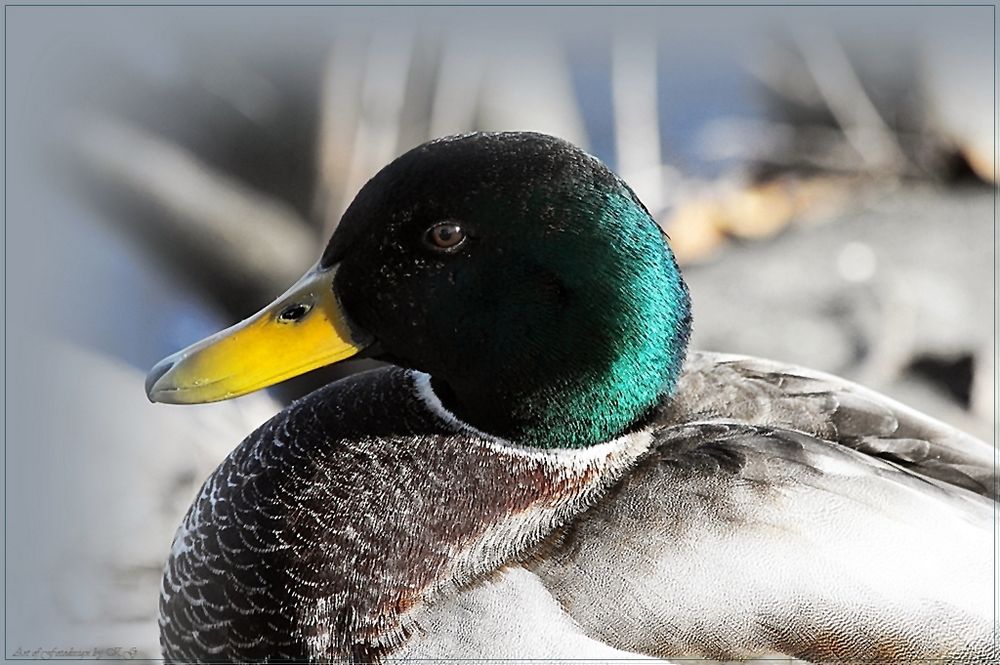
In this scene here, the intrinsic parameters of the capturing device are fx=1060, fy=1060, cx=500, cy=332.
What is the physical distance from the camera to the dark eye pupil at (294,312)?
4.70ft

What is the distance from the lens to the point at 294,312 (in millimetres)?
1437

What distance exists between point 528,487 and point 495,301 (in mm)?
259

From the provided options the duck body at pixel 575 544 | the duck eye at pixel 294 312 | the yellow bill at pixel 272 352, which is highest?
the duck eye at pixel 294 312

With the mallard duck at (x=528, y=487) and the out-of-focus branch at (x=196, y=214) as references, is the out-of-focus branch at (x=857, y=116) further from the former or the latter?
the mallard duck at (x=528, y=487)

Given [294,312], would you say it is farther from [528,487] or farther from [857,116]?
[857,116]

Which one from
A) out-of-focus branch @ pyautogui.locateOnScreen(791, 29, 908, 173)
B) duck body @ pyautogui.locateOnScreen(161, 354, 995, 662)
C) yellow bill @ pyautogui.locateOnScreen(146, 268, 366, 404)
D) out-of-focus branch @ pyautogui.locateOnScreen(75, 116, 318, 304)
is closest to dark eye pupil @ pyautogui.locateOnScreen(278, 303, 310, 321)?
yellow bill @ pyautogui.locateOnScreen(146, 268, 366, 404)

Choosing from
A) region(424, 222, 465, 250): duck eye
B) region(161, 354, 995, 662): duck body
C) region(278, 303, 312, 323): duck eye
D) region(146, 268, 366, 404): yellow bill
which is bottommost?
region(161, 354, 995, 662): duck body

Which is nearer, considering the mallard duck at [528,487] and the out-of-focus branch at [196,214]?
the mallard duck at [528,487]

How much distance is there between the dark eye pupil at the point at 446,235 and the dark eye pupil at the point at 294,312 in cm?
21

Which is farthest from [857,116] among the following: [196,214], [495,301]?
[495,301]

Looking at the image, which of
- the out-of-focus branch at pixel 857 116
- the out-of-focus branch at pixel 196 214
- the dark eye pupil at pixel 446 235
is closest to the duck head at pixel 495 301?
the dark eye pupil at pixel 446 235

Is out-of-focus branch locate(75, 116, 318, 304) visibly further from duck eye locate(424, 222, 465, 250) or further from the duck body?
duck eye locate(424, 222, 465, 250)

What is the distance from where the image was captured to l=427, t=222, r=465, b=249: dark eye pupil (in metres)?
1.35

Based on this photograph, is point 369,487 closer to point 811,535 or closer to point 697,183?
point 811,535
